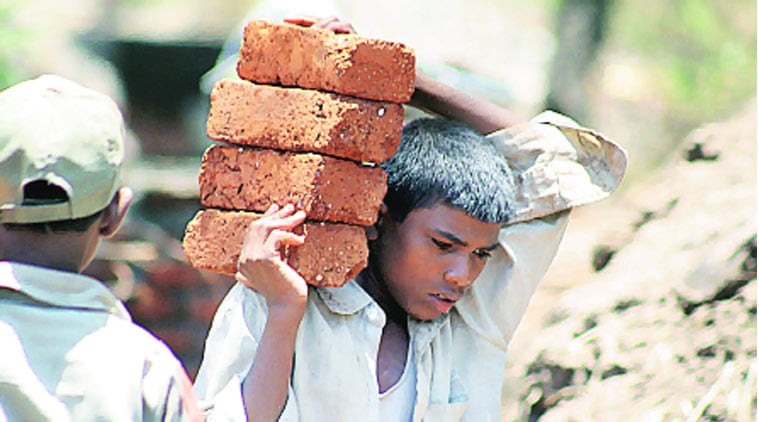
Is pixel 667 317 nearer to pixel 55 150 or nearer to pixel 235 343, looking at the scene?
pixel 235 343

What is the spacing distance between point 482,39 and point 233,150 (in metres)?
10.4

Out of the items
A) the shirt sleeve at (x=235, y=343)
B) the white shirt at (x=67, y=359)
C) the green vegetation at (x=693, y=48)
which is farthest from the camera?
the green vegetation at (x=693, y=48)

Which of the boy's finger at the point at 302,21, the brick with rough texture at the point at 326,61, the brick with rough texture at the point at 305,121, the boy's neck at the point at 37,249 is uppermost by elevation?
the boy's finger at the point at 302,21

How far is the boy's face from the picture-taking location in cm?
291

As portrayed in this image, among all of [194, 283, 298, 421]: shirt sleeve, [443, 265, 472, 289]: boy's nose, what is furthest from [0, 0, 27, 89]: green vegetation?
[443, 265, 472, 289]: boy's nose

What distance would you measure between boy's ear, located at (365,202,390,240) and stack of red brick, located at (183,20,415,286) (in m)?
0.15

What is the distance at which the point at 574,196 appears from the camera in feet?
10.5

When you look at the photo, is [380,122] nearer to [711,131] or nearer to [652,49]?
[711,131]

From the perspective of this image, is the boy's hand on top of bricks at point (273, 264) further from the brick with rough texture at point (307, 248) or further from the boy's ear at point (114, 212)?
the boy's ear at point (114, 212)

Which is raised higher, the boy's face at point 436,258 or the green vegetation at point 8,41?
the boy's face at point 436,258

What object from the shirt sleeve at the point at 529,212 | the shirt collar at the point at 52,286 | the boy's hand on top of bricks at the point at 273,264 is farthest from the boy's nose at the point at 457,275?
the shirt collar at the point at 52,286

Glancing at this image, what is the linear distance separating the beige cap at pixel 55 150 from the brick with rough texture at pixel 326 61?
23.4 inches

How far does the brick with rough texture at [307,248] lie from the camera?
2725mm

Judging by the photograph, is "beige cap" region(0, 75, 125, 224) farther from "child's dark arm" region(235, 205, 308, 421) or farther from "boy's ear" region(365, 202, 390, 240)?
"boy's ear" region(365, 202, 390, 240)
